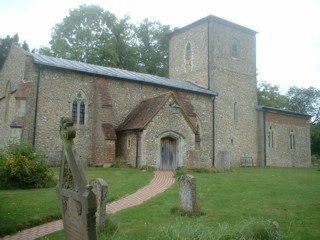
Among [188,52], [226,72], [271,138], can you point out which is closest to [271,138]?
[271,138]

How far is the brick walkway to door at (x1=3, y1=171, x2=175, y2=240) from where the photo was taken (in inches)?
311

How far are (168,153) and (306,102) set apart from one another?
48.9 meters

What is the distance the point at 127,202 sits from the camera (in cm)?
1096

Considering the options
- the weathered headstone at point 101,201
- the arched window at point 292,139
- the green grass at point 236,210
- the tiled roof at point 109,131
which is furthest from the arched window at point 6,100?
the arched window at point 292,139

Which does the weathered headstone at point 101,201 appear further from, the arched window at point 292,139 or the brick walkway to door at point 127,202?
the arched window at point 292,139

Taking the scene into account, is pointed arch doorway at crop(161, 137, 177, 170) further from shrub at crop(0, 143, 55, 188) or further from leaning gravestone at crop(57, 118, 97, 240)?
leaning gravestone at crop(57, 118, 97, 240)

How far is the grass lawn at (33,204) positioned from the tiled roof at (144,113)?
5.55 m

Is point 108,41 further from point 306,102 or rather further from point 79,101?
point 306,102

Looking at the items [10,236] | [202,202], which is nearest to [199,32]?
[202,202]

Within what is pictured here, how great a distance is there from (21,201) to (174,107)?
39.9 ft

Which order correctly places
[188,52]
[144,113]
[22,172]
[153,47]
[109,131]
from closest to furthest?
[22,172] → [109,131] → [144,113] → [188,52] → [153,47]

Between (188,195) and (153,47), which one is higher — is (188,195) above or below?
below

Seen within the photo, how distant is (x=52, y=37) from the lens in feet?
120

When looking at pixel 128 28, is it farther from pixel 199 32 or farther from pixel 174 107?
pixel 174 107
